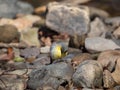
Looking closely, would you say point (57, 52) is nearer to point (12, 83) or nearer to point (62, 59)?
point (62, 59)

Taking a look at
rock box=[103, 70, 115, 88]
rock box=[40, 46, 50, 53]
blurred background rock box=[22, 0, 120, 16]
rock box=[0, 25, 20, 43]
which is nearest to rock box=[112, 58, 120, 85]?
rock box=[103, 70, 115, 88]

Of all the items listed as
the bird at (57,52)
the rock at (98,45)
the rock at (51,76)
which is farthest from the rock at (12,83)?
the rock at (98,45)

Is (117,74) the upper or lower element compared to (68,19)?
lower

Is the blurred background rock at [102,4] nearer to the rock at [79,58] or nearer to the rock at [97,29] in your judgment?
the rock at [97,29]

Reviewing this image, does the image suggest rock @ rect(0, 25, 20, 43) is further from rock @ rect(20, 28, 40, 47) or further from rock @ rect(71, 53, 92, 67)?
rock @ rect(71, 53, 92, 67)

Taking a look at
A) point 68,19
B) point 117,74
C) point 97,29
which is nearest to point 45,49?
point 68,19

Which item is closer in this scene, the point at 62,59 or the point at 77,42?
the point at 62,59

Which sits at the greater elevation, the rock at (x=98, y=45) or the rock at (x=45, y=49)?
the rock at (x=98, y=45)

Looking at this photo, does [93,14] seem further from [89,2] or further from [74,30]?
[89,2]

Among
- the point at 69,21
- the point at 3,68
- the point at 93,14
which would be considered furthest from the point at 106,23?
the point at 3,68
